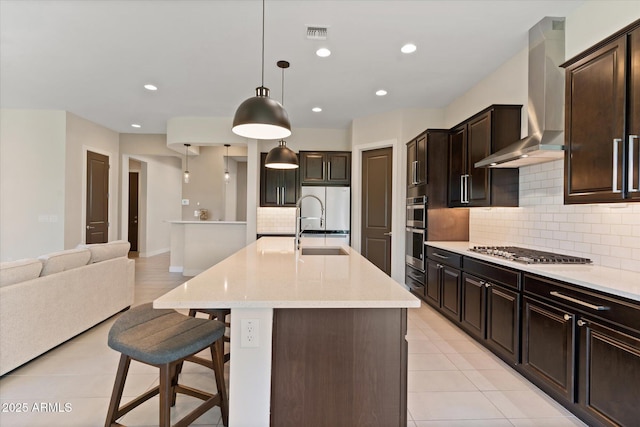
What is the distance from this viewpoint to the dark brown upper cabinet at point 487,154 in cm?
316

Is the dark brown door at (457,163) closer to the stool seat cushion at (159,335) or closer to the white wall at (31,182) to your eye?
the stool seat cushion at (159,335)

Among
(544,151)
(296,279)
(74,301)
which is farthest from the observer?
(74,301)

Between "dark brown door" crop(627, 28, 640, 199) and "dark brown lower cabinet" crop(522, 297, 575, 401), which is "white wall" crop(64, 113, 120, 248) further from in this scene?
"dark brown door" crop(627, 28, 640, 199)

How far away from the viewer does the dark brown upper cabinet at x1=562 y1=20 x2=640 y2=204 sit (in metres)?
1.79

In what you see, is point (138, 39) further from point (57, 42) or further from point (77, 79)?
point (77, 79)

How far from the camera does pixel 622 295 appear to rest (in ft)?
5.11

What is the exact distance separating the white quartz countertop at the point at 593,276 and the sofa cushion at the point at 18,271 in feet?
12.0

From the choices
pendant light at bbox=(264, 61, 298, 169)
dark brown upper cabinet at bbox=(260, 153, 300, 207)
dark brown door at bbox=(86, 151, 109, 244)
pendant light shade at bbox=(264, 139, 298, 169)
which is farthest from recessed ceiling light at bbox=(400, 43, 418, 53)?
dark brown door at bbox=(86, 151, 109, 244)

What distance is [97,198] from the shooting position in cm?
609

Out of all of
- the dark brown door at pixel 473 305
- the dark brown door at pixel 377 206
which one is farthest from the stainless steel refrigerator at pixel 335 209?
the dark brown door at pixel 473 305

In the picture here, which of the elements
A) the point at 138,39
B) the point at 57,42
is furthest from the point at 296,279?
the point at 57,42

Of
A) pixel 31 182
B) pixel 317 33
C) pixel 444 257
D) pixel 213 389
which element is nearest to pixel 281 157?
pixel 317 33

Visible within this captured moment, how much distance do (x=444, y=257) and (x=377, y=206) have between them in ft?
6.45

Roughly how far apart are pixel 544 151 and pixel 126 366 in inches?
119
